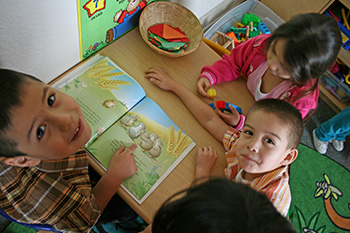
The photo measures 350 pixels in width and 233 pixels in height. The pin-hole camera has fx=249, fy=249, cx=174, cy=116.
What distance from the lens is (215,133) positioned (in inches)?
36.6

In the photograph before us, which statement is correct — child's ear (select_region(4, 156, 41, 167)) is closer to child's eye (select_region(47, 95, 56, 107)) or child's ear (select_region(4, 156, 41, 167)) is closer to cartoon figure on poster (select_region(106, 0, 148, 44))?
child's eye (select_region(47, 95, 56, 107))

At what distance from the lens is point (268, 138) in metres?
0.82

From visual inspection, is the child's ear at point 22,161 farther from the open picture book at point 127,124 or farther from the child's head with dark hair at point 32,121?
the open picture book at point 127,124

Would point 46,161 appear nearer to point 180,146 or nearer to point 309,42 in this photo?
point 180,146

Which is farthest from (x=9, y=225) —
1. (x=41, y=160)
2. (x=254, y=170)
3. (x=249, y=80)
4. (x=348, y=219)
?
(x=348, y=219)

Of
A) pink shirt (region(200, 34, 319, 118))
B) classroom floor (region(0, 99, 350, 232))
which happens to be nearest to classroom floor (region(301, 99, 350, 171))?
classroom floor (region(0, 99, 350, 232))

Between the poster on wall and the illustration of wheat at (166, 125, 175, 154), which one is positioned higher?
the poster on wall

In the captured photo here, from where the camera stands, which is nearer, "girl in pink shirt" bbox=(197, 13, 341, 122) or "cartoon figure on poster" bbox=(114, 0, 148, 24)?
"girl in pink shirt" bbox=(197, 13, 341, 122)

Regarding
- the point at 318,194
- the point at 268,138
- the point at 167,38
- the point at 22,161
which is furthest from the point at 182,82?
the point at 318,194

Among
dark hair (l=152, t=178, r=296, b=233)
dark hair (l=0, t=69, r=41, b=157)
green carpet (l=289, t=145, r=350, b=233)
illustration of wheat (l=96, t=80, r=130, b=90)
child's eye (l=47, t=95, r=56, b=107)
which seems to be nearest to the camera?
dark hair (l=152, t=178, r=296, b=233)

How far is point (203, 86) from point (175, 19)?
1.15ft

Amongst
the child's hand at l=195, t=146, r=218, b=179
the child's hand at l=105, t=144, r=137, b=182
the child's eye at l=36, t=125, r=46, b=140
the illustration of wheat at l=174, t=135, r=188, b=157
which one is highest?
the child's eye at l=36, t=125, r=46, b=140

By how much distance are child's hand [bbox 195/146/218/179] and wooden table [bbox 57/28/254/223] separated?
0.08ft

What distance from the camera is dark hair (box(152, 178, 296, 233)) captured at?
43 cm
